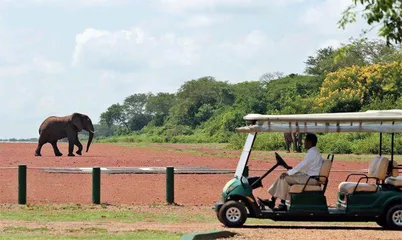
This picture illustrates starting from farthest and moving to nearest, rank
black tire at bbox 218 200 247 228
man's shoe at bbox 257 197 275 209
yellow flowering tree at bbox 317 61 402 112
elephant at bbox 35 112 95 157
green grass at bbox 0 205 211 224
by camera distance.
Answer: yellow flowering tree at bbox 317 61 402 112 < elephant at bbox 35 112 95 157 < green grass at bbox 0 205 211 224 < man's shoe at bbox 257 197 275 209 < black tire at bbox 218 200 247 228

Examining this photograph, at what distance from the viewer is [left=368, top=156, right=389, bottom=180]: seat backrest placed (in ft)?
58.4

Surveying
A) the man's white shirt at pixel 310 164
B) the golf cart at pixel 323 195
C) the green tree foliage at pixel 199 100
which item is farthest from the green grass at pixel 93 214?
the green tree foliage at pixel 199 100

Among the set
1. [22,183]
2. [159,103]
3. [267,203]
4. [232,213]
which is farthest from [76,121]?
[159,103]

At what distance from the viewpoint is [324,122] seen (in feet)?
58.9

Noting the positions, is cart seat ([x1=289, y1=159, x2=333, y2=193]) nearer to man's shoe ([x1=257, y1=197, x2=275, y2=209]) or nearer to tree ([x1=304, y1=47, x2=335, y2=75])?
man's shoe ([x1=257, y1=197, x2=275, y2=209])

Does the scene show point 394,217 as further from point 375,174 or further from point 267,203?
point 267,203

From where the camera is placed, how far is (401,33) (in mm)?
11234

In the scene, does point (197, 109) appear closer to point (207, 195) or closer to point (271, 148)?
point (271, 148)

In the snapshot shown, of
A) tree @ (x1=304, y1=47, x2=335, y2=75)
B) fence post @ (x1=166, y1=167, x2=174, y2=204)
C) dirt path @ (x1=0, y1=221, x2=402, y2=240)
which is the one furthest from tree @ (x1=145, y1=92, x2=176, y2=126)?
dirt path @ (x1=0, y1=221, x2=402, y2=240)

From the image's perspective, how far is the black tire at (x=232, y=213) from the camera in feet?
58.9

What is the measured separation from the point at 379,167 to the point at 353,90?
178 feet

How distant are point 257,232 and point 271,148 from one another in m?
43.8

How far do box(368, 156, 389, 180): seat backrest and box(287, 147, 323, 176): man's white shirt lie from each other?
942mm

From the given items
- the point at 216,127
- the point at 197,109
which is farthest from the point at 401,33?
the point at 197,109
